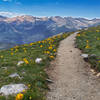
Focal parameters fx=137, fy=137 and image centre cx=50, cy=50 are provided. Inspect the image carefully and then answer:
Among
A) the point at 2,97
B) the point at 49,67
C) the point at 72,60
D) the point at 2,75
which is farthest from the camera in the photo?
the point at 72,60

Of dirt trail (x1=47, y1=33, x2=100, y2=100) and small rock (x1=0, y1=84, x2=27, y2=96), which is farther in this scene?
dirt trail (x1=47, y1=33, x2=100, y2=100)

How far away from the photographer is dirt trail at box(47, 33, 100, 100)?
8.40 meters

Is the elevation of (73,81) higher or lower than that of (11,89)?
lower

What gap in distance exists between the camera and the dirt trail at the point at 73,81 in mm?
8398

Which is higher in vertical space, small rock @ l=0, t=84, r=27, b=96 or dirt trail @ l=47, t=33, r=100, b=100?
small rock @ l=0, t=84, r=27, b=96

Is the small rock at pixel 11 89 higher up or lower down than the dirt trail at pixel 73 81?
higher up

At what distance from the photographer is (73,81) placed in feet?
35.1

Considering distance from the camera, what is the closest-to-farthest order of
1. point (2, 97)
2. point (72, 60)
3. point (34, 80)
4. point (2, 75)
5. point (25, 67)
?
point (2, 97) < point (34, 80) < point (2, 75) < point (25, 67) < point (72, 60)

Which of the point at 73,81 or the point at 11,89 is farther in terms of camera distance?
the point at 73,81

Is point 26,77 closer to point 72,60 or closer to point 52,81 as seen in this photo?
point 52,81

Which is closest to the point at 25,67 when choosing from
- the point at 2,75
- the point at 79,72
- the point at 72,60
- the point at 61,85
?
the point at 2,75

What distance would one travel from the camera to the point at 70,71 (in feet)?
42.3

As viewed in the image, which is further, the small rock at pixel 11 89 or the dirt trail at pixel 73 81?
the dirt trail at pixel 73 81

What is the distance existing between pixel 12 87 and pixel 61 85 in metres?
3.62
